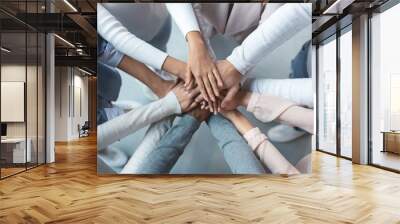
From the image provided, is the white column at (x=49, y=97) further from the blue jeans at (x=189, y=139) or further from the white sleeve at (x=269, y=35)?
the white sleeve at (x=269, y=35)

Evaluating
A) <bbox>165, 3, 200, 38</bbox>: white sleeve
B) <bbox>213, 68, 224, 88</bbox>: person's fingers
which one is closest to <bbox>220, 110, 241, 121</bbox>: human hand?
<bbox>213, 68, 224, 88</bbox>: person's fingers

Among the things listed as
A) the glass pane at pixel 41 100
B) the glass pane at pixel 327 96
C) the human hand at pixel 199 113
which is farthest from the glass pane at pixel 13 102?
the glass pane at pixel 327 96

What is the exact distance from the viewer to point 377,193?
5.17 m

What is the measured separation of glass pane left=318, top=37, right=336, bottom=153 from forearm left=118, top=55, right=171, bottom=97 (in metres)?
5.65

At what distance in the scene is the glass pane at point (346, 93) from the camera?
8.96 m

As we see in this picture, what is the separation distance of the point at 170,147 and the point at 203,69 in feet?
4.39

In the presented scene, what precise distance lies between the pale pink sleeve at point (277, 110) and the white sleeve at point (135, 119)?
1212 mm

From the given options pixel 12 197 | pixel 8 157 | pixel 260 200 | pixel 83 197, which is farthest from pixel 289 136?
pixel 8 157

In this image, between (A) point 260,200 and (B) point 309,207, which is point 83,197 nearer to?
(A) point 260,200

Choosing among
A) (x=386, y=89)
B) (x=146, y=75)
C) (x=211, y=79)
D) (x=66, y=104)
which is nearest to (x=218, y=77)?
(x=211, y=79)

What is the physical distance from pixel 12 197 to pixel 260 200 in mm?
3112

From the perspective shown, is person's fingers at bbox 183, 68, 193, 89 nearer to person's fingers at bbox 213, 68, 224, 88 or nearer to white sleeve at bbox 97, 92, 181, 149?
white sleeve at bbox 97, 92, 181, 149

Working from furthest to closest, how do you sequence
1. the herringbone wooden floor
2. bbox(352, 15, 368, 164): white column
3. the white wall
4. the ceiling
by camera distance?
the white wall
bbox(352, 15, 368, 164): white column
the ceiling
the herringbone wooden floor

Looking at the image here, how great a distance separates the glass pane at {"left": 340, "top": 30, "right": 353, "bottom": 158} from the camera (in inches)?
353
